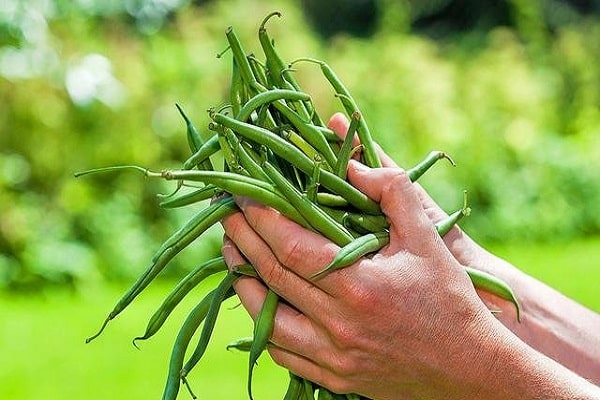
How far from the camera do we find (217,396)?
16.0 feet

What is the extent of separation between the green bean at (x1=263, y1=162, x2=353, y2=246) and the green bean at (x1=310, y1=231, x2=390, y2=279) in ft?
0.13

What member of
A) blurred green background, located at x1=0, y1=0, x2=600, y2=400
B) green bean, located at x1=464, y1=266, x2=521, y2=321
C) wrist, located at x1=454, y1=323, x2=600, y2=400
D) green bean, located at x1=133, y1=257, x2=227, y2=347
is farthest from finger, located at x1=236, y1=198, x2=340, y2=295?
blurred green background, located at x1=0, y1=0, x2=600, y2=400

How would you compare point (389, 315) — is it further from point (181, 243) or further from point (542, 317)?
point (542, 317)

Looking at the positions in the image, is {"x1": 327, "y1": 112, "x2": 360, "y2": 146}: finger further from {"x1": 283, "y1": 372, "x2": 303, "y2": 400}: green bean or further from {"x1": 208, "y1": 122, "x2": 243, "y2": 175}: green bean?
{"x1": 283, "y1": 372, "x2": 303, "y2": 400}: green bean

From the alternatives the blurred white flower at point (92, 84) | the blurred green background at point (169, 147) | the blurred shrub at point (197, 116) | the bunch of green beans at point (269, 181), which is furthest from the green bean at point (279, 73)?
the blurred white flower at point (92, 84)

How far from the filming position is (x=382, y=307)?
1.90 m

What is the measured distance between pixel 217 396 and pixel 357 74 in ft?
19.1

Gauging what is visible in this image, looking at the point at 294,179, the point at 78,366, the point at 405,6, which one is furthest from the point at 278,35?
the point at 294,179

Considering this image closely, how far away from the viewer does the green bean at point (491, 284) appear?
2.24 meters

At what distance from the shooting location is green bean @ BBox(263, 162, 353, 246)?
1.98 metres

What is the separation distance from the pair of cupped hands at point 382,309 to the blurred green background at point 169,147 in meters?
2.44

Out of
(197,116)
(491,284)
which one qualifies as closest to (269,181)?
(491,284)

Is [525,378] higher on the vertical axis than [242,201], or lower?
lower

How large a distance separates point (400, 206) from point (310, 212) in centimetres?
16
